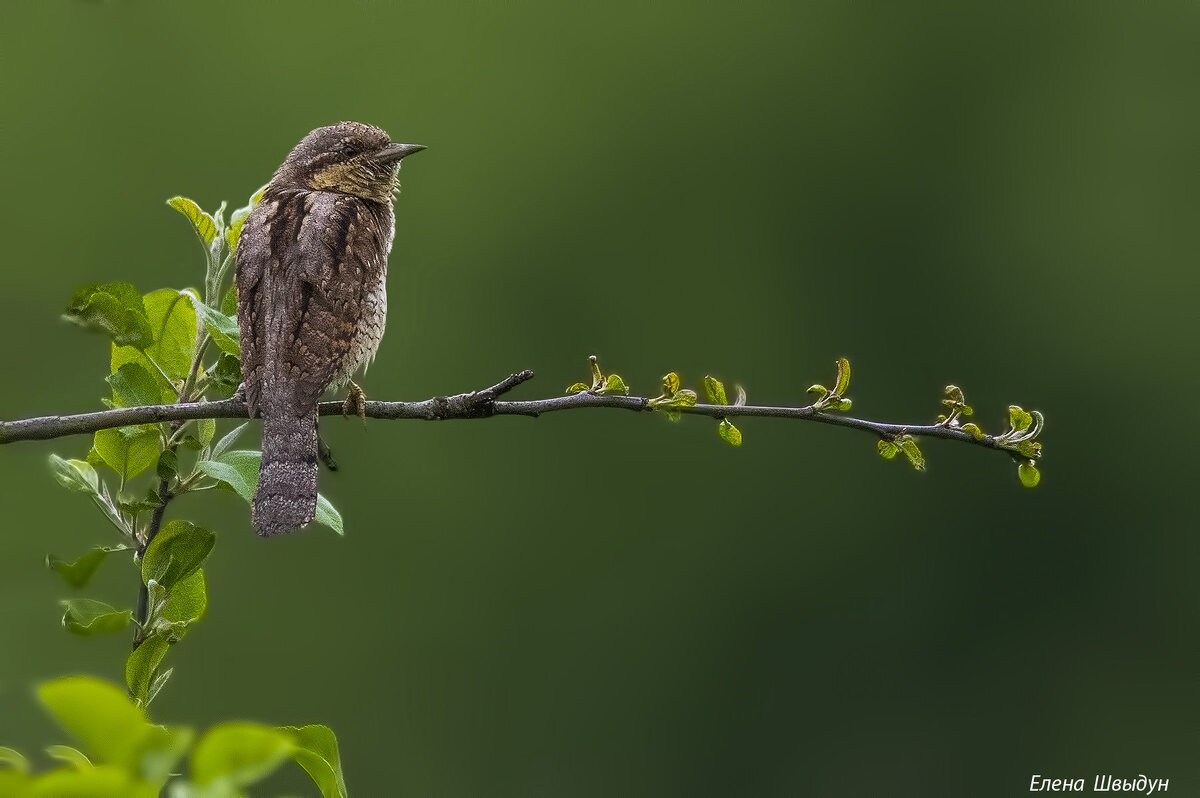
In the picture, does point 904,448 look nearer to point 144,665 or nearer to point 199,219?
point 144,665

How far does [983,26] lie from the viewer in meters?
23.0

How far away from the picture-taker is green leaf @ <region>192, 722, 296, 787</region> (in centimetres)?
100

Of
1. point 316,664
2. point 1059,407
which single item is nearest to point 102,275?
point 316,664

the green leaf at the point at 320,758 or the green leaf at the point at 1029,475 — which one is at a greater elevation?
→ the green leaf at the point at 1029,475

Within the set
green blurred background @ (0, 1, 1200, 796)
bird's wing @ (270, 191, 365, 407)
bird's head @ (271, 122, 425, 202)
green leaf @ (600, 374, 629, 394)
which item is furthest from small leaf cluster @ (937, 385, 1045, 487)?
green blurred background @ (0, 1, 1200, 796)

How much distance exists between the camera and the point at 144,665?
207cm

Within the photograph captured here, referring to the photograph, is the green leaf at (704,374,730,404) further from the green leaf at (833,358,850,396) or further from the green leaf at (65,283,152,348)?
the green leaf at (65,283,152,348)

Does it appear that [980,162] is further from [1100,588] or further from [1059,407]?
[1100,588]

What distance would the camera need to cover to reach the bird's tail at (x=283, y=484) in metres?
2.75

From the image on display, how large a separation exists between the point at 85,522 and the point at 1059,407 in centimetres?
1229

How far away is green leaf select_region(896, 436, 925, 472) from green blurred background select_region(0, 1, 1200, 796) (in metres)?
10.7

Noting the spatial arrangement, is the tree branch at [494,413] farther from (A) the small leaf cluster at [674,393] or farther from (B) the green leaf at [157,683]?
(B) the green leaf at [157,683]

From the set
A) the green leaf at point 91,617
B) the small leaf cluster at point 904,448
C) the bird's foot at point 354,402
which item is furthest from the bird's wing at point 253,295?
the small leaf cluster at point 904,448

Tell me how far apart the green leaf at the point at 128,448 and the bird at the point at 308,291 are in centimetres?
34
